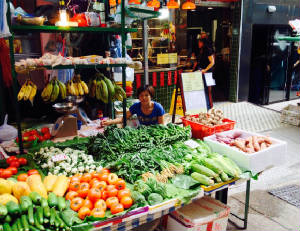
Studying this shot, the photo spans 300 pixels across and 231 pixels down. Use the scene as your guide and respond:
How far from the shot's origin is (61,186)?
2.88 metres

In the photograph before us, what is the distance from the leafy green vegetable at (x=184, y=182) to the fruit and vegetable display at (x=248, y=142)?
101 cm

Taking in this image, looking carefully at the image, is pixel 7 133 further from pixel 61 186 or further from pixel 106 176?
pixel 106 176

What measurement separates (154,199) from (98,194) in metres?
0.56

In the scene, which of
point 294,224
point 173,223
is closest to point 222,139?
point 173,223

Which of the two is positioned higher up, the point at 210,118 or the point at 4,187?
the point at 210,118

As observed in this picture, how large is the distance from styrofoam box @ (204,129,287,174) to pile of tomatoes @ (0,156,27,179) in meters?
2.57

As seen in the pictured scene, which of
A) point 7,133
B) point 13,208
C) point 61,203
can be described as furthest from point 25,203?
point 7,133

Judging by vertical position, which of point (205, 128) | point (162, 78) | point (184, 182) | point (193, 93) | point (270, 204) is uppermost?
point (162, 78)

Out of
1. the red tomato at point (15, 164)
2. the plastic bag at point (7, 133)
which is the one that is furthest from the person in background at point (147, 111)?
the plastic bag at point (7, 133)

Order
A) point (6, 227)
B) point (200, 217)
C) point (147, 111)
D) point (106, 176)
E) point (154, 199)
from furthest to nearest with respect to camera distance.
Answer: point (147, 111) → point (200, 217) → point (106, 176) → point (154, 199) → point (6, 227)

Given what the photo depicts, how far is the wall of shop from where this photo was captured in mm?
10508

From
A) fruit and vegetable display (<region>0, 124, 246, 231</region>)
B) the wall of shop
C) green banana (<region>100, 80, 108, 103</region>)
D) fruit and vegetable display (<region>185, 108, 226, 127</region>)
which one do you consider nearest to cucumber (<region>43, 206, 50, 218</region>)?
fruit and vegetable display (<region>0, 124, 246, 231</region>)

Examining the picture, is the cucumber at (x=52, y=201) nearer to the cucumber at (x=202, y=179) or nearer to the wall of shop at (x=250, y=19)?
the cucumber at (x=202, y=179)

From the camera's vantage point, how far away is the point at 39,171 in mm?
3393
